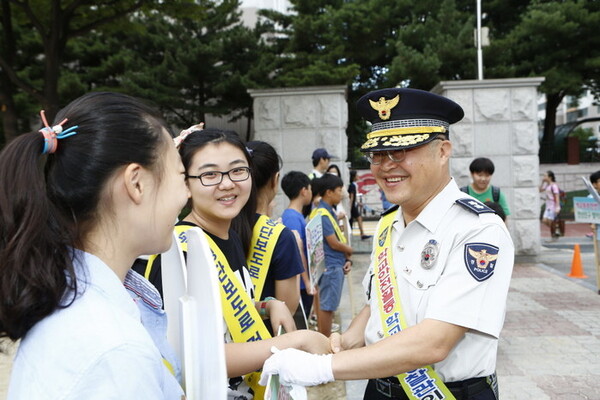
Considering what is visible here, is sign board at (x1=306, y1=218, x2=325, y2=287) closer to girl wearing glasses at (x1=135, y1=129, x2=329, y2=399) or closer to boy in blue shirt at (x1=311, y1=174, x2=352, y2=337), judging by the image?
boy in blue shirt at (x1=311, y1=174, x2=352, y2=337)

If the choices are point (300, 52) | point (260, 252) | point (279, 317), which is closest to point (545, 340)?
point (260, 252)

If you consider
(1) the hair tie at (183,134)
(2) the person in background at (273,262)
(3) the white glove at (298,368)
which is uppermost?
(1) the hair tie at (183,134)

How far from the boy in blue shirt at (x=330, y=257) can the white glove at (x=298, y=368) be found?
10.5 feet

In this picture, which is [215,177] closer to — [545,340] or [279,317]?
[279,317]

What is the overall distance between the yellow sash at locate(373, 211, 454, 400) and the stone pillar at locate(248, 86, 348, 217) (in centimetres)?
689

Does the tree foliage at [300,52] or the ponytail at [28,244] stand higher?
the tree foliage at [300,52]

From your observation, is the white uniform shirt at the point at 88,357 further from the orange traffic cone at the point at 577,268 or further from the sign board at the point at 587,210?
the orange traffic cone at the point at 577,268

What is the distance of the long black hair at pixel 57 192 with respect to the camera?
0.91 meters

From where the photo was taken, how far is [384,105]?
196cm

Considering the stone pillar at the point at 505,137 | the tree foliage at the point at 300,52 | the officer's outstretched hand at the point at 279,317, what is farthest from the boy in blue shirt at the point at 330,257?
the tree foliage at the point at 300,52

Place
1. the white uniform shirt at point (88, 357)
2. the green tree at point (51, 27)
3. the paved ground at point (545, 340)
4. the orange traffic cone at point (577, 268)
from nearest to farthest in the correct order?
1. the white uniform shirt at point (88, 357)
2. the paved ground at point (545, 340)
3. the orange traffic cone at point (577, 268)
4. the green tree at point (51, 27)

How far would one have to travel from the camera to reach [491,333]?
1.63 meters

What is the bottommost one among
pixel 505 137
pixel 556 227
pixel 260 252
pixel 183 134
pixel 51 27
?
pixel 556 227

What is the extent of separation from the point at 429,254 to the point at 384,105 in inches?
23.6
